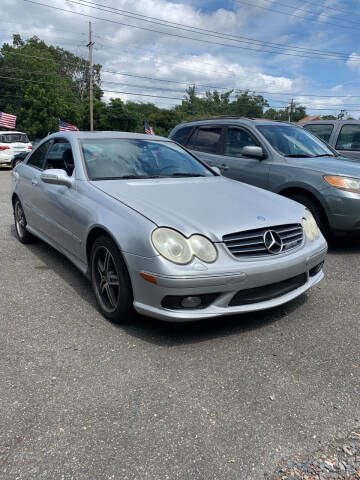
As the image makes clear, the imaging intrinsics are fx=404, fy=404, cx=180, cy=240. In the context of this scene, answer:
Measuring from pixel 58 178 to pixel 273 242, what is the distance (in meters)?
2.07

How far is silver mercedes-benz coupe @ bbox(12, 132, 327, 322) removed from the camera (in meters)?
2.69

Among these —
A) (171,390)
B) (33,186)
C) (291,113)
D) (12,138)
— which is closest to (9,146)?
(12,138)

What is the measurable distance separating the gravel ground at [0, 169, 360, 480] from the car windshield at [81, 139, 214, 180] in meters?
1.18

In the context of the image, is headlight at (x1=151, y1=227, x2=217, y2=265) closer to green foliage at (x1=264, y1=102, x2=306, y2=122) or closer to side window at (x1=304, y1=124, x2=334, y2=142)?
side window at (x1=304, y1=124, x2=334, y2=142)

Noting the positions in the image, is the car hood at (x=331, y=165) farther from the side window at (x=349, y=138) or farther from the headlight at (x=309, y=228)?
the side window at (x=349, y=138)

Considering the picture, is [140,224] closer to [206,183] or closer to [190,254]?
[190,254]

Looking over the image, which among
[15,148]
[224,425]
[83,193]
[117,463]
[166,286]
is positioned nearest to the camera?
[117,463]

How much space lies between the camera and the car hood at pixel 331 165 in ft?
16.5

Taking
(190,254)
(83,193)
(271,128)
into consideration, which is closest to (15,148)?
(271,128)

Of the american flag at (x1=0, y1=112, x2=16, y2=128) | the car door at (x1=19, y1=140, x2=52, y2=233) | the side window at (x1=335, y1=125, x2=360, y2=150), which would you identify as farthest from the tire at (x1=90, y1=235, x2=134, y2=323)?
the american flag at (x1=0, y1=112, x2=16, y2=128)

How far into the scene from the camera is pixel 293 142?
19.6ft

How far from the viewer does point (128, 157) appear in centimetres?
397

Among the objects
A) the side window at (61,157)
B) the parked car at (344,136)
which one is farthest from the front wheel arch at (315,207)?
the parked car at (344,136)

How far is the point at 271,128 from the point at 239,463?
5161 millimetres
